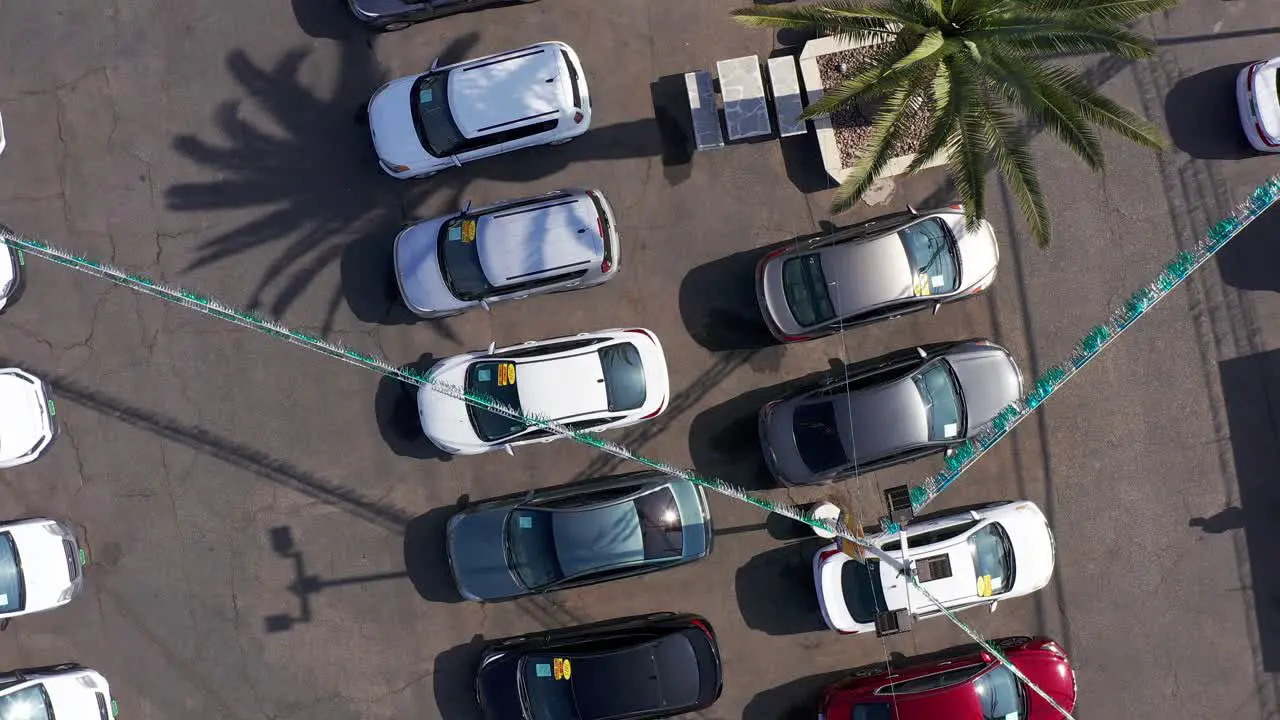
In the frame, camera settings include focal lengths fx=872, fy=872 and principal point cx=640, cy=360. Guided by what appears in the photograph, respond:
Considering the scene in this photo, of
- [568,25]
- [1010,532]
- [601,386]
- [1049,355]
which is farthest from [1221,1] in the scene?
[601,386]

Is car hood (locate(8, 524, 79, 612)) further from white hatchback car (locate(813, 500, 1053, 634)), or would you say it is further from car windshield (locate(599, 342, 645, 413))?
white hatchback car (locate(813, 500, 1053, 634))

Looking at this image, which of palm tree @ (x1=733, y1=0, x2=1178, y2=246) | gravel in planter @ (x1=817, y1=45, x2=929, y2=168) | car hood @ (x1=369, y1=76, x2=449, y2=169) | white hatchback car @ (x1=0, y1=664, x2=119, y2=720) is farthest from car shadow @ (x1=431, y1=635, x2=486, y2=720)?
gravel in planter @ (x1=817, y1=45, x2=929, y2=168)

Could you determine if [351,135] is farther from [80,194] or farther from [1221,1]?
[1221,1]

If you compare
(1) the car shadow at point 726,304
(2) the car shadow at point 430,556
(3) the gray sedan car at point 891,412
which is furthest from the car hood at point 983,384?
(2) the car shadow at point 430,556

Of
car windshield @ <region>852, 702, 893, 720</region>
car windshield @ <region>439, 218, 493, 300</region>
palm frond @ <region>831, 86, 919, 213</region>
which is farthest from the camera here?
car windshield @ <region>439, 218, 493, 300</region>

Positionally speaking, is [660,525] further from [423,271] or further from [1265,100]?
[1265,100]

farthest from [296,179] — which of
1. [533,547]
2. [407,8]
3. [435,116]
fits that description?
[533,547]
